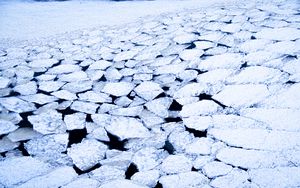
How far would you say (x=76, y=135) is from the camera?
7.29ft

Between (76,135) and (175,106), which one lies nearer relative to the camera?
(76,135)

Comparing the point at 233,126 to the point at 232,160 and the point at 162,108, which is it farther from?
the point at 162,108

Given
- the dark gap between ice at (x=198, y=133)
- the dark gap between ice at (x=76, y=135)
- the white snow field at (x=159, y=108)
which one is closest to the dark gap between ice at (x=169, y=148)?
the white snow field at (x=159, y=108)

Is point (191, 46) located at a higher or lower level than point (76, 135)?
higher

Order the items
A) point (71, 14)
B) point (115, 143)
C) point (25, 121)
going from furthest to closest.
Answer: point (71, 14)
point (25, 121)
point (115, 143)

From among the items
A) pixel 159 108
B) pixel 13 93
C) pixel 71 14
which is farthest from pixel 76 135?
pixel 71 14

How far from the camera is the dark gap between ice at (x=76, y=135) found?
2.16 metres

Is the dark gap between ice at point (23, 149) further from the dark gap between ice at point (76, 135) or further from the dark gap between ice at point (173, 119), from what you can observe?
the dark gap between ice at point (173, 119)

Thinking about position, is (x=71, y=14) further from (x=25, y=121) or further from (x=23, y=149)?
(x=23, y=149)

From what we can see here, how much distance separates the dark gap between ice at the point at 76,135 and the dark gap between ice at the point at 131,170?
1.53 ft

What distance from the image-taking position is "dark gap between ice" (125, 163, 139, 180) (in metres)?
1.84

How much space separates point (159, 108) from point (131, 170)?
69 centimetres

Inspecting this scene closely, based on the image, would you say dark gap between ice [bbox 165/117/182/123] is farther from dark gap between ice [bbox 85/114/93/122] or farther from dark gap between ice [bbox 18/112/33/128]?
dark gap between ice [bbox 18/112/33/128]

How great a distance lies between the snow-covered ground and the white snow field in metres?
0.68
